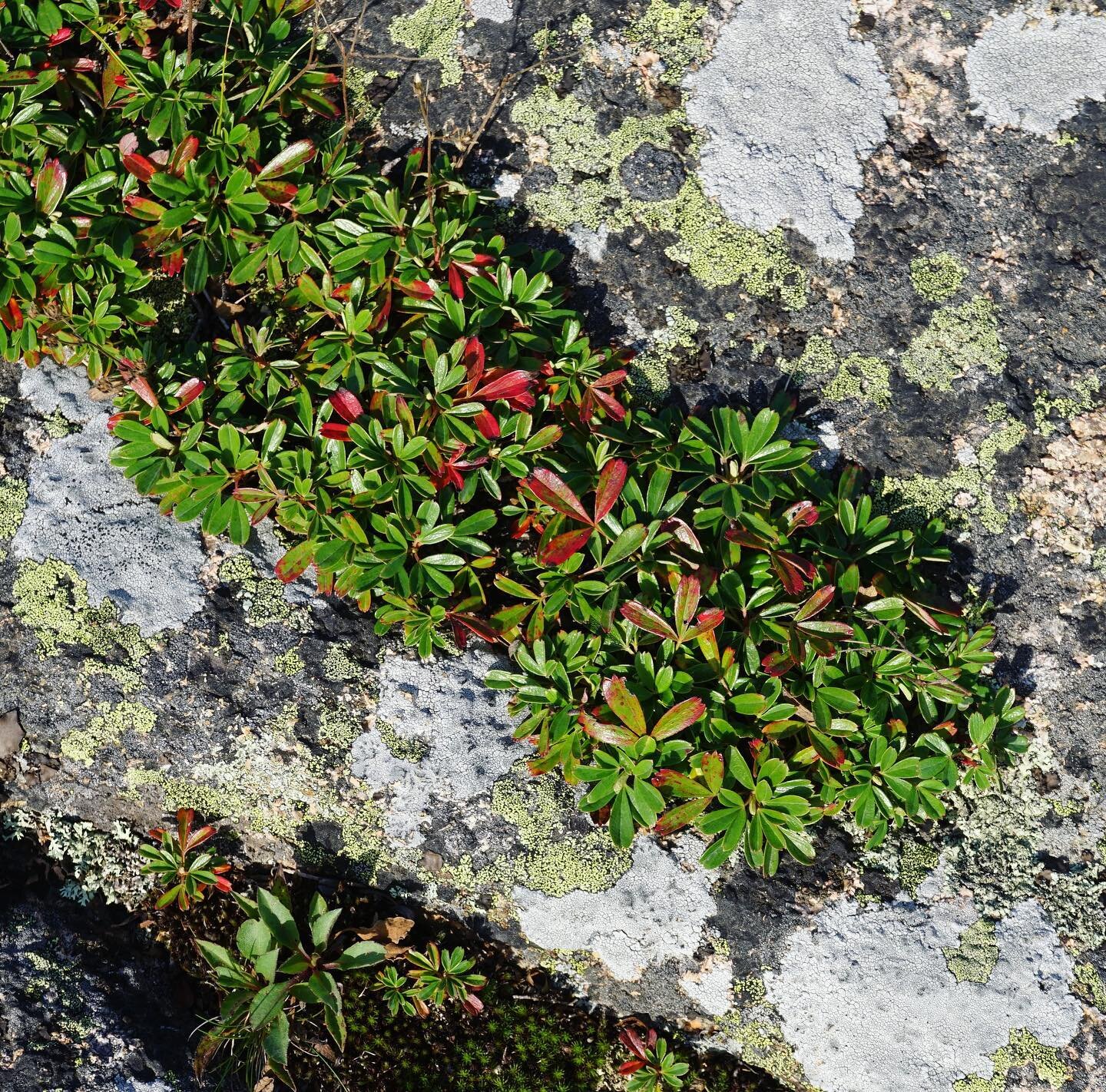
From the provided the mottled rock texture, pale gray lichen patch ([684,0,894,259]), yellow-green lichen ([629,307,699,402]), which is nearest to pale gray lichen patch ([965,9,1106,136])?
the mottled rock texture

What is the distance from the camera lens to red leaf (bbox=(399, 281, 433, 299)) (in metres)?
2.94

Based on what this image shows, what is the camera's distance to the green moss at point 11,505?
10.4 feet

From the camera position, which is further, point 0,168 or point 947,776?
point 0,168

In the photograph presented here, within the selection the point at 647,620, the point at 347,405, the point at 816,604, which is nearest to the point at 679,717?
the point at 647,620

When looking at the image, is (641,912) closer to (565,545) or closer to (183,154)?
(565,545)

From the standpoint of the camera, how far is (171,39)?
3.15 meters

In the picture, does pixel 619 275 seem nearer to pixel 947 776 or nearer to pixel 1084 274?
pixel 1084 274

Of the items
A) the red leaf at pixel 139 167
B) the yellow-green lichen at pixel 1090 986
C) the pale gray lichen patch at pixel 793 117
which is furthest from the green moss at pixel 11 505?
the yellow-green lichen at pixel 1090 986

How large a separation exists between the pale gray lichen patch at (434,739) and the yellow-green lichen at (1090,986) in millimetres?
1962

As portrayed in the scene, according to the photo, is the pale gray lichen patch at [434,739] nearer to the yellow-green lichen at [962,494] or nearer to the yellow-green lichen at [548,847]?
the yellow-green lichen at [548,847]

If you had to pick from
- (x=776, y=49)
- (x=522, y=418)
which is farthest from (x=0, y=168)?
(x=776, y=49)

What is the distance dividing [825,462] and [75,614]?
2.68 meters

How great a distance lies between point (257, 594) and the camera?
10.2 feet

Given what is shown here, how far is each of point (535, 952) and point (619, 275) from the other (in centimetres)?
243
